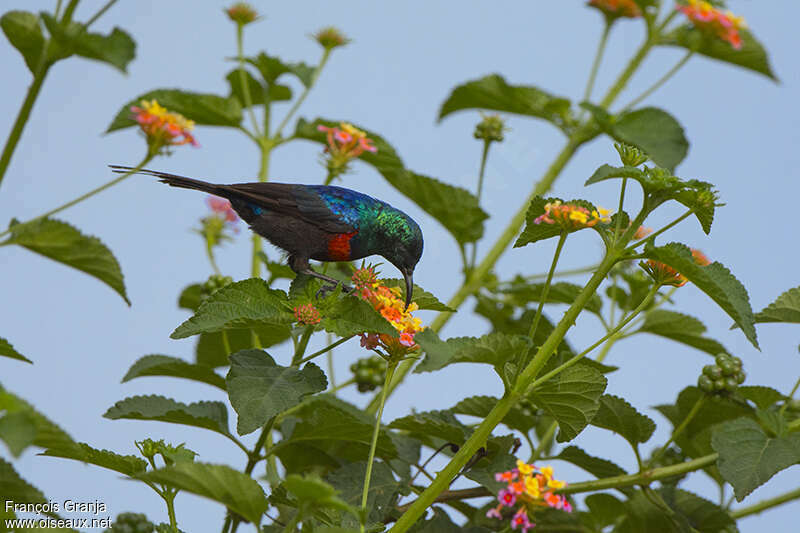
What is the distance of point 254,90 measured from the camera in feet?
11.3

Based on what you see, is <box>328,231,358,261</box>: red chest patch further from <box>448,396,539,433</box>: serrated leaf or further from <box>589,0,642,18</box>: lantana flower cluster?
<box>589,0,642,18</box>: lantana flower cluster

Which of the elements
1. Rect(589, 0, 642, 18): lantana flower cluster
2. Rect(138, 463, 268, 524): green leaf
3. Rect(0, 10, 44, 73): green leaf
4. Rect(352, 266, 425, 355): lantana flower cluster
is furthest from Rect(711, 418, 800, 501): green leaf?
Rect(0, 10, 44, 73): green leaf

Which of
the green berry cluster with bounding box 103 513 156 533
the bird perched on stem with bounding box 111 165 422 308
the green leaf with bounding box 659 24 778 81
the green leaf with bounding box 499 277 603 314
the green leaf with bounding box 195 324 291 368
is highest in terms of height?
the green leaf with bounding box 659 24 778 81

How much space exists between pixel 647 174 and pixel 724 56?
6.85 ft

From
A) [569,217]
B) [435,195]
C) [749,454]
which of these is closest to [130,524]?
[569,217]

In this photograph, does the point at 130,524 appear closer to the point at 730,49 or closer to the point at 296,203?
the point at 296,203

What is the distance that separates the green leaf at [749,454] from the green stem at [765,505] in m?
0.28

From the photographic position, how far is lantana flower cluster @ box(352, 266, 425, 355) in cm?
172

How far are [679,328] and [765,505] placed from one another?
2.01 ft

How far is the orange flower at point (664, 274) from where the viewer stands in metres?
1.74

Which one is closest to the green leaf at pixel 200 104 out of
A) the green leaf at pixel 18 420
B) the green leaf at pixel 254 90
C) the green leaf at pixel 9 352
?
the green leaf at pixel 254 90

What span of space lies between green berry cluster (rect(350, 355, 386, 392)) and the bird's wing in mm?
394

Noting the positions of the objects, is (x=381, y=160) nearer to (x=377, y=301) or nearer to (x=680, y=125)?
(x=680, y=125)

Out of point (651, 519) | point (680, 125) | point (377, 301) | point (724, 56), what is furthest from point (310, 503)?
point (724, 56)
